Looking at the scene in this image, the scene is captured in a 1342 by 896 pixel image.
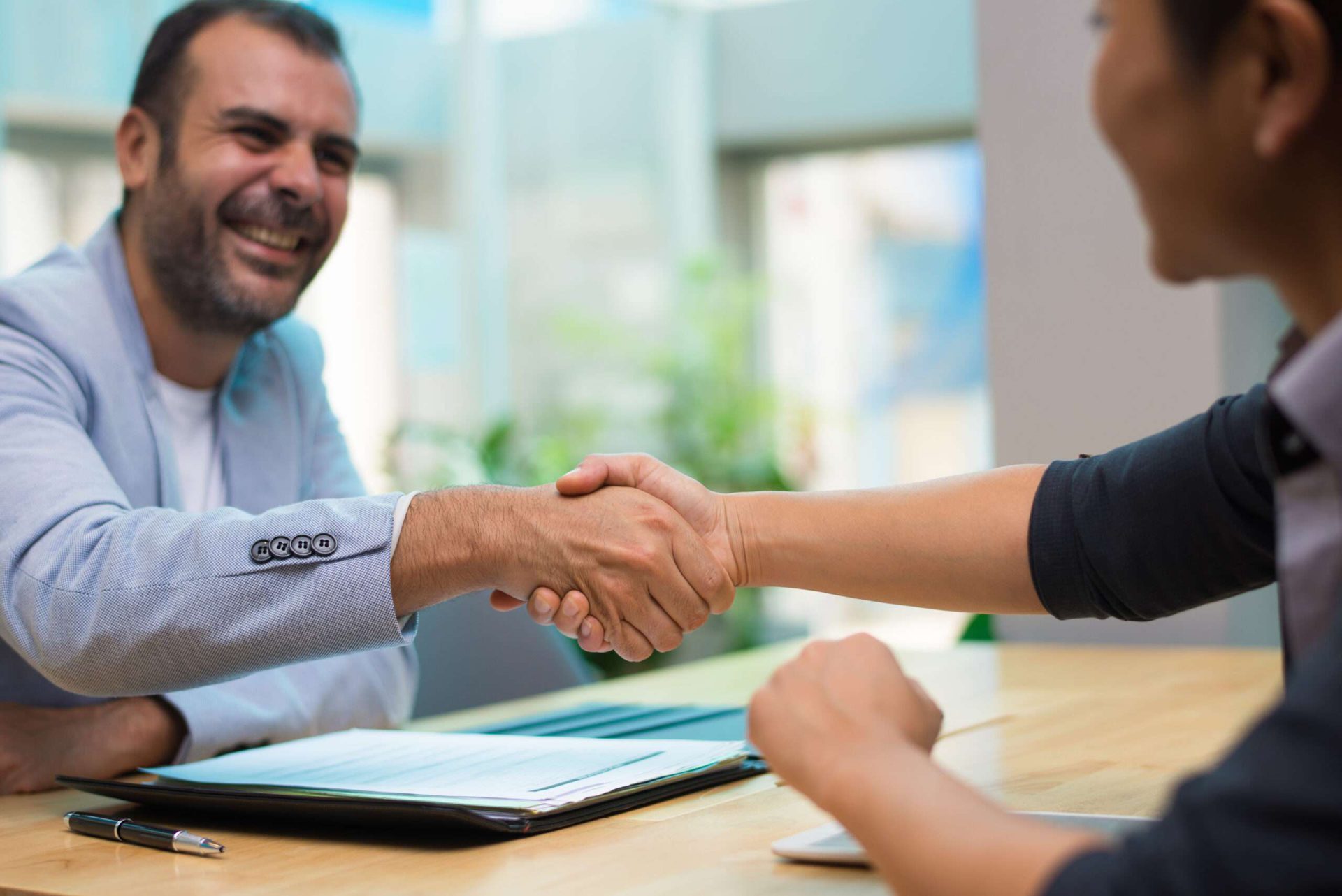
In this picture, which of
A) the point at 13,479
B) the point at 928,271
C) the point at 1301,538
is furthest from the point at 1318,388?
the point at 928,271

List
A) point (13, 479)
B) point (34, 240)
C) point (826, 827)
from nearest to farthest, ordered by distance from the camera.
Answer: point (826, 827), point (13, 479), point (34, 240)

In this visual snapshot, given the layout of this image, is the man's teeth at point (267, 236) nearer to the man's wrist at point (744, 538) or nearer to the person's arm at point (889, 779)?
the man's wrist at point (744, 538)

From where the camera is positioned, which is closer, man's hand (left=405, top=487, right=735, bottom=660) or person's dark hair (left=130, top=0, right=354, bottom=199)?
man's hand (left=405, top=487, right=735, bottom=660)

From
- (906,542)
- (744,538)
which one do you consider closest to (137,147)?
(744,538)

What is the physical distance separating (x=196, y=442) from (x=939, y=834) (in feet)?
→ 4.70

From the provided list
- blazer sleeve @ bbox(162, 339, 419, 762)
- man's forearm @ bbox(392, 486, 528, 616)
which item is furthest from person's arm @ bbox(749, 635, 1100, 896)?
blazer sleeve @ bbox(162, 339, 419, 762)

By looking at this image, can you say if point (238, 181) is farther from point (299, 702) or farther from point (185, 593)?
point (185, 593)

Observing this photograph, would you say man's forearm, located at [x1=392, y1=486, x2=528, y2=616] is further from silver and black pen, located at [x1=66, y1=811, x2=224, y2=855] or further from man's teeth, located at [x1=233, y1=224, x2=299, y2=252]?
man's teeth, located at [x1=233, y1=224, x2=299, y2=252]

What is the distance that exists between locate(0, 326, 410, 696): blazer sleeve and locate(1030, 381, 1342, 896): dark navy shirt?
2.01 feet

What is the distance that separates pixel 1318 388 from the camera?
635 mm

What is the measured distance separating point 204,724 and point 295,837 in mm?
439

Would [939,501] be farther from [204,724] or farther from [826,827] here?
[204,724]

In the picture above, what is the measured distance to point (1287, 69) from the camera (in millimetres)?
636

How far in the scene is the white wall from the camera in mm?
2170
